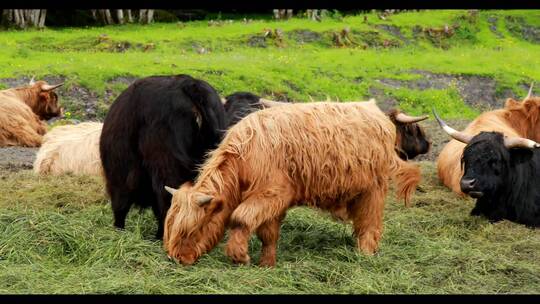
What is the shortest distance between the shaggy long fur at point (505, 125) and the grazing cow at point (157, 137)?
12.9 ft

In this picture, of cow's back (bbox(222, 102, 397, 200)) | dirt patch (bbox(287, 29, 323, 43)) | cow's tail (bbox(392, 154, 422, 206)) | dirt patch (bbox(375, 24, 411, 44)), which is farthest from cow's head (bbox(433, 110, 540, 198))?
dirt patch (bbox(375, 24, 411, 44))

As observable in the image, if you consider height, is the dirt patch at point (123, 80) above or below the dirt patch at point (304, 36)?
below

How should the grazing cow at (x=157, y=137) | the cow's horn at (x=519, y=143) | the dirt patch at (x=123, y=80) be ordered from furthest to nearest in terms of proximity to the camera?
the dirt patch at (x=123, y=80), the cow's horn at (x=519, y=143), the grazing cow at (x=157, y=137)

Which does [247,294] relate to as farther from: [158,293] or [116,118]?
[116,118]

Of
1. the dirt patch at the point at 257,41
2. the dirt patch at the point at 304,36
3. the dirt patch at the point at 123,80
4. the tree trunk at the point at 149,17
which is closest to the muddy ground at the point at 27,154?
the dirt patch at the point at 123,80

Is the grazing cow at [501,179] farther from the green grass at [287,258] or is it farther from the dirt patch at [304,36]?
the dirt patch at [304,36]

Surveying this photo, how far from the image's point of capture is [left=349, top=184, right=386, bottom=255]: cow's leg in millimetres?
6578

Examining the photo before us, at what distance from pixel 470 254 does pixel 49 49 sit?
19479 mm

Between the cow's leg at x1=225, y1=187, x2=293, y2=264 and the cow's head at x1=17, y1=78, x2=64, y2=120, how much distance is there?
922 centimetres

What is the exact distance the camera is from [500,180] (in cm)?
802

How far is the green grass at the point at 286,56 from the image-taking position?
18672mm

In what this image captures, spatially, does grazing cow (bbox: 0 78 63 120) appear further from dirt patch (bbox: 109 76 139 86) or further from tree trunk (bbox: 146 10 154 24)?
tree trunk (bbox: 146 10 154 24)

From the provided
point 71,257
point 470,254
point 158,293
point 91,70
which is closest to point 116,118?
point 71,257

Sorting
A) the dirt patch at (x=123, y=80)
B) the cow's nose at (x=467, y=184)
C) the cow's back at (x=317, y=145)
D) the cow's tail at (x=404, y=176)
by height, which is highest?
the cow's back at (x=317, y=145)
